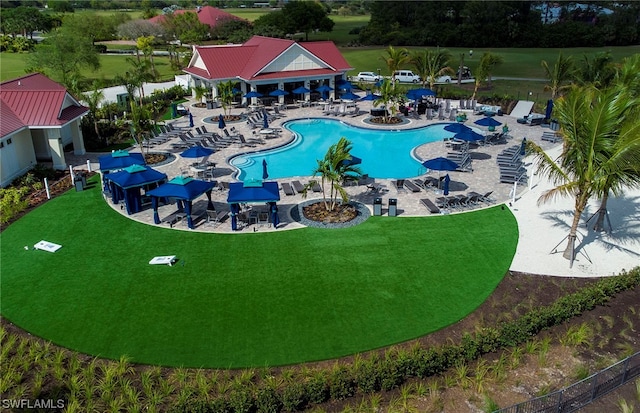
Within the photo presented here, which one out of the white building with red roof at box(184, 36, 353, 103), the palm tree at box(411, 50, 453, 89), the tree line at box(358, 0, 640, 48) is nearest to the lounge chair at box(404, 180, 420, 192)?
the palm tree at box(411, 50, 453, 89)

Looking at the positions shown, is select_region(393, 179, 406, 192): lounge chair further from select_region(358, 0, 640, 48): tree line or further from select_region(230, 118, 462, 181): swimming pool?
select_region(358, 0, 640, 48): tree line

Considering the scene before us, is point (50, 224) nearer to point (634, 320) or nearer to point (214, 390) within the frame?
point (214, 390)

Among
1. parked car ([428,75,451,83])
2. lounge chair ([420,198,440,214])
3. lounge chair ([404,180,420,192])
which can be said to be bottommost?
lounge chair ([420,198,440,214])

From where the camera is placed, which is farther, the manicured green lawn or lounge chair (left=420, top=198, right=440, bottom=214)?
lounge chair (left=420, top=198, right=440, bottom=214)

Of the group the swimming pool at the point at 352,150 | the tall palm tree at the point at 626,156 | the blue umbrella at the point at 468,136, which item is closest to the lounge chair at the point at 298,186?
the swimming pool at the point at 352,150

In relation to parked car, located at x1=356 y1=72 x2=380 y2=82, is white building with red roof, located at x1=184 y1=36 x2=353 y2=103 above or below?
above

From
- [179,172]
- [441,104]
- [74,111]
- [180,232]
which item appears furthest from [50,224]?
[441,104]

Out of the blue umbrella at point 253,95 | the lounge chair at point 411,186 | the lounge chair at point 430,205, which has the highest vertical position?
the blue umbrella at point 253,95

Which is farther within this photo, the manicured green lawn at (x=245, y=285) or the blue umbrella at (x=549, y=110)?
the blue umbrella at (x=549, y=110)

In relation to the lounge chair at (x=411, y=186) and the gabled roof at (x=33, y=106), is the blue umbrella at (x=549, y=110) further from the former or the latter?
the gabled roof at (x=33, y=106)
